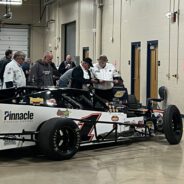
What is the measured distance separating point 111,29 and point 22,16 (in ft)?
37.0

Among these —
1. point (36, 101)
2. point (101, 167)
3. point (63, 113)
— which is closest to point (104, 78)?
point (63, 113)

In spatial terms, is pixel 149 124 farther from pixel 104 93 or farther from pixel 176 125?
pixel 104 93

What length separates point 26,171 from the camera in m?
5.93

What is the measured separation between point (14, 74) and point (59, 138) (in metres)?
1.94

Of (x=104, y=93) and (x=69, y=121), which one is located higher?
(x=104, y=93)

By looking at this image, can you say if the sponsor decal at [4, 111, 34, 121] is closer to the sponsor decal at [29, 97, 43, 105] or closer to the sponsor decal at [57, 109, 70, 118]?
the sponsor decal at [29, 97, 43, 105]

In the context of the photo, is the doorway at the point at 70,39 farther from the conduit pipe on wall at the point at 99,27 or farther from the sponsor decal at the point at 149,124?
the sponsor decal at the point at 149,124

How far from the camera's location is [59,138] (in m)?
6.64

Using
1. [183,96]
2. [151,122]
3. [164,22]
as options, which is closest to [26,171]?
[151,122]

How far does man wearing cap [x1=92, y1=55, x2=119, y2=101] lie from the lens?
30.5 feet

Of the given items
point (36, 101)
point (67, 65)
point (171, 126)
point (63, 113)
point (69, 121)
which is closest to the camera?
point (69, 121)

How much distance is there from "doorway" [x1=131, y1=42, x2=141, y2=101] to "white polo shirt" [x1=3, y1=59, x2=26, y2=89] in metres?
9.16

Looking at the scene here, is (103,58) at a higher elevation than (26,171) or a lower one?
higher

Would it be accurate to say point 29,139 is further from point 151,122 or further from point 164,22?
point 164,22
